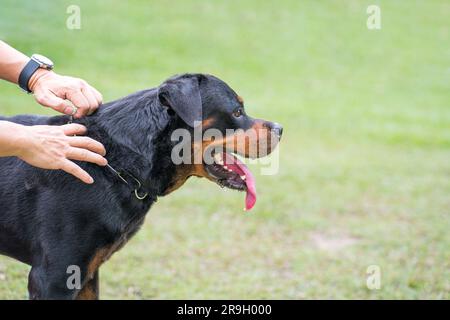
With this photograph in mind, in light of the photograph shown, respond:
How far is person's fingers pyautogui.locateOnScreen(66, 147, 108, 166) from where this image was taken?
11.8ft

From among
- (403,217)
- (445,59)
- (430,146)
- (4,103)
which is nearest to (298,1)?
(445,59)

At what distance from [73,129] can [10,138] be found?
469mm

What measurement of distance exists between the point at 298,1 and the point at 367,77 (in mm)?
6055

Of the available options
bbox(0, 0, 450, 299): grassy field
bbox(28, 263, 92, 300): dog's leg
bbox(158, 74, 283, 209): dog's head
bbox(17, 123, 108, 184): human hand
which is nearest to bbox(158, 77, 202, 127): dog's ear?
bbox(158, 74, 283, 209): dog's head

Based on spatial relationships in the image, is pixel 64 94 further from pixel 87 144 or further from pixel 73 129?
pixel 87 144

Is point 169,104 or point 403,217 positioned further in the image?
point 403,217

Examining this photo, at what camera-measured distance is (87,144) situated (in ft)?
12.2

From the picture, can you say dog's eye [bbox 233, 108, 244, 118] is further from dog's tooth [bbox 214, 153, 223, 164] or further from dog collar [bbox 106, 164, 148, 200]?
dog collar [bbox 106, 164, 148, 200]

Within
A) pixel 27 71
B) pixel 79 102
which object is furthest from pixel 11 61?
pixel 79 102

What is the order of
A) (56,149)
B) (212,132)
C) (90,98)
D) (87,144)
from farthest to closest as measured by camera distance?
1. (212,132)
2. (90,98)
3. (87,144)
4. (56,149)

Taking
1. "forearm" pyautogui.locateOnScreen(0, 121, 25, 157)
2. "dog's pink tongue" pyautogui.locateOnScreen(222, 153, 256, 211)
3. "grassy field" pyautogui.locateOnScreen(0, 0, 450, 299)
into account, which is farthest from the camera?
"grassy field" pyautogui.locateOnScreen(0, 0, 450, 299)

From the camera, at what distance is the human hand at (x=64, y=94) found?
13.3 feet
